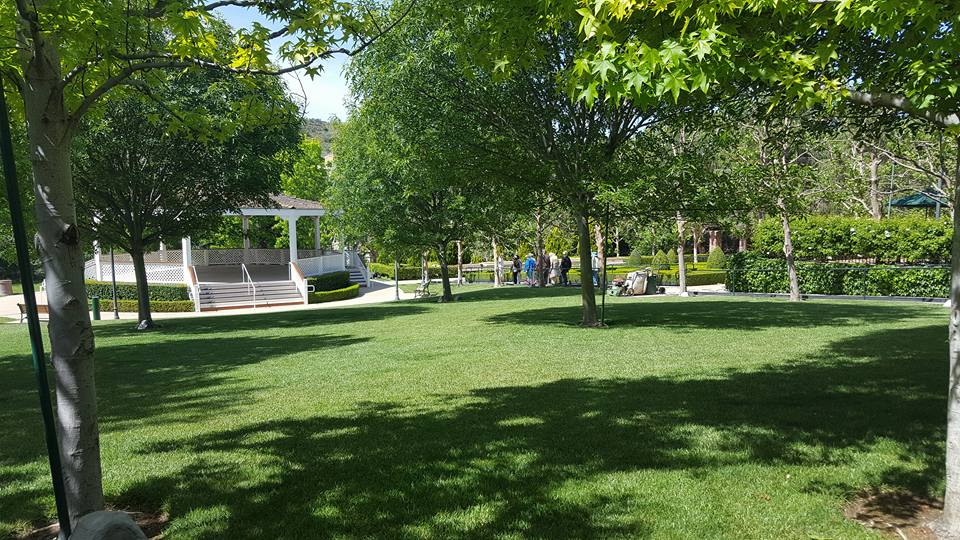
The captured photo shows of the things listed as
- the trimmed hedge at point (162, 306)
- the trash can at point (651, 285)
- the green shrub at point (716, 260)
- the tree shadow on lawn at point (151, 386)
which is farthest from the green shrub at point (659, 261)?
the tree shadow on lawn at point (151, 386)

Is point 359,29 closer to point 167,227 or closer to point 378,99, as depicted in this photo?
point 378,99

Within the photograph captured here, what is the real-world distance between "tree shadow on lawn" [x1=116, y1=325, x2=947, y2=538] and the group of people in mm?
23328

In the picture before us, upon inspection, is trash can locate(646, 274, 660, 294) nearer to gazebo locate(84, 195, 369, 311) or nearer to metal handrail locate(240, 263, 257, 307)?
gazebo locate(84, 195, 369, 311)

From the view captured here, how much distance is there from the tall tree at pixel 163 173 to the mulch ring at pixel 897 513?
15.0 metres

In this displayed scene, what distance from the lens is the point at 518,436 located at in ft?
18.0

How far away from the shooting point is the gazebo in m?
28.8

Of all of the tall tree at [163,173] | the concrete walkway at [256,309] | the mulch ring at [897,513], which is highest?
the tall tree at [163,173]

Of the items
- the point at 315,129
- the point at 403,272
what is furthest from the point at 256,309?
the point at 315,129

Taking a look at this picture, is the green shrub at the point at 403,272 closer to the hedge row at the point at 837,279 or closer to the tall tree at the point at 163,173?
the hedge row at the point at 837,279

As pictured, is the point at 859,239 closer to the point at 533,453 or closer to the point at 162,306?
the point at 533,453

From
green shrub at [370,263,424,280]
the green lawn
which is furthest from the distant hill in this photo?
green shrub at [370,263,424,280]

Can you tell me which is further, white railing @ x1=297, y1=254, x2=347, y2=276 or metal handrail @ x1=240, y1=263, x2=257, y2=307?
white railing @ x1=297, y1=254, x2=347, y2=276

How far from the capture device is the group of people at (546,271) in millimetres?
30984

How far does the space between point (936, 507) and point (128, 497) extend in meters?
5.36
